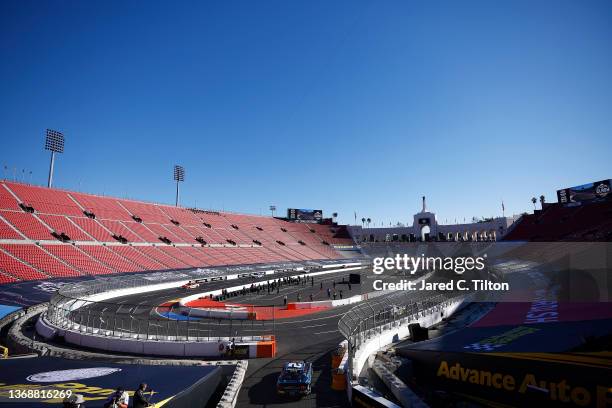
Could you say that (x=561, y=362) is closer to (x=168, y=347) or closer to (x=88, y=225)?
(x=168, y=347)

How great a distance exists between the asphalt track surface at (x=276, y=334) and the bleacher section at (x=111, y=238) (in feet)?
36.4

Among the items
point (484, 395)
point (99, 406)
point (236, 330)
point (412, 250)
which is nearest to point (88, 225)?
point (236, 330)

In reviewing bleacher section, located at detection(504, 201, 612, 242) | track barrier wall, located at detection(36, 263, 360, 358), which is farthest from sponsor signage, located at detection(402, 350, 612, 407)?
bleacher section, located at detection(504, 201, 612, 242)

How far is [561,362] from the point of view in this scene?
23.2 ft

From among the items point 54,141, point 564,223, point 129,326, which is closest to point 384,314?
point 129,326

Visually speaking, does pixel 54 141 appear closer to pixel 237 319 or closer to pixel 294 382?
pixel 237 319

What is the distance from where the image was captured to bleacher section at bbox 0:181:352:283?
3794 cm

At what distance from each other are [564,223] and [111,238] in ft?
267

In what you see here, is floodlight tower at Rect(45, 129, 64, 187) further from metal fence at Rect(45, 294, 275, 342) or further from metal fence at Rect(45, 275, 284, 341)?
metal fence at Rect(45, 294, 275, 342)

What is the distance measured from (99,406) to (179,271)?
131 ft

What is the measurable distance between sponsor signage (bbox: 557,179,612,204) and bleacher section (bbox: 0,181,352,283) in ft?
183

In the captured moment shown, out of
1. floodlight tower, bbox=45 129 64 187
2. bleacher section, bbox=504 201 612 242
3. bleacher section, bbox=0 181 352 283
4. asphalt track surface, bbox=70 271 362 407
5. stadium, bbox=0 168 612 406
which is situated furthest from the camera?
floodlight tower, bbox=45 129 64 187

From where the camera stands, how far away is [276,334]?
2089 cm

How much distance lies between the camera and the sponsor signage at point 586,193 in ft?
224
